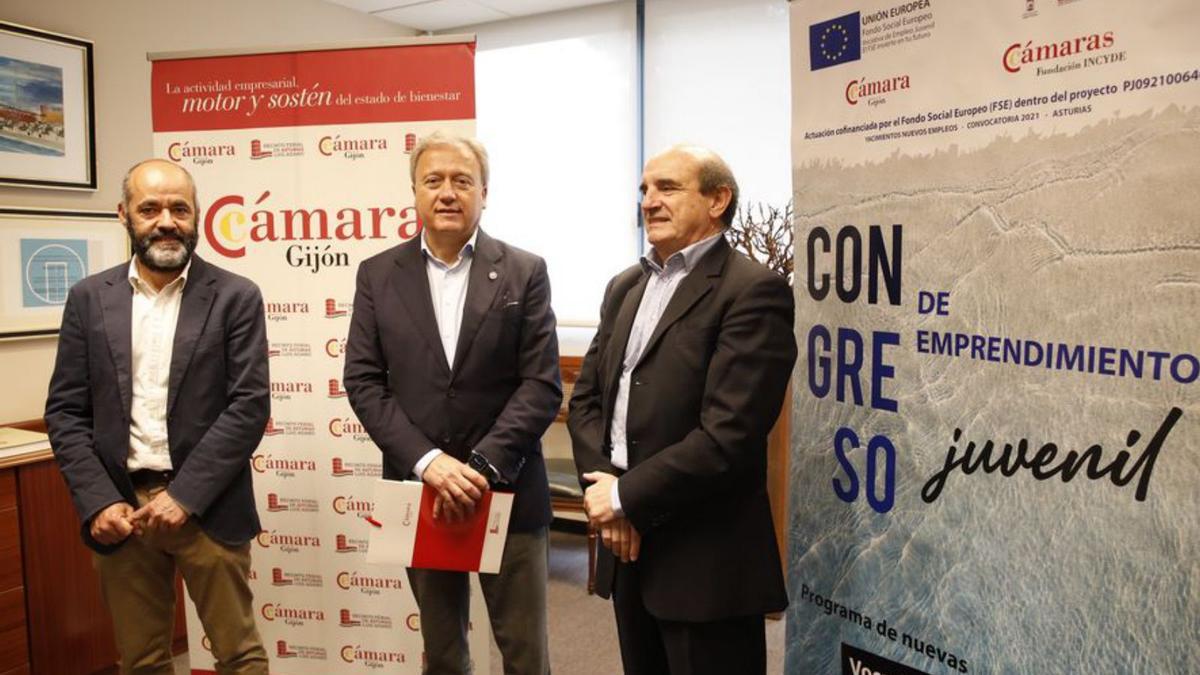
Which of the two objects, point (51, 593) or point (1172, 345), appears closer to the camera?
point (1172, 345)

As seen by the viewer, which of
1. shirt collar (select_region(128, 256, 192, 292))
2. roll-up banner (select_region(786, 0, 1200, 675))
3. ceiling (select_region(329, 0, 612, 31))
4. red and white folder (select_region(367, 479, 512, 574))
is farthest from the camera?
ceiling (select_region(329, 0, 612, 31))

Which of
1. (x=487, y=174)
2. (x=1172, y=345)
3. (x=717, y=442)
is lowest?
(x=717, y=442)

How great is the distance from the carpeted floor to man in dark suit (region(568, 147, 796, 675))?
1246mm

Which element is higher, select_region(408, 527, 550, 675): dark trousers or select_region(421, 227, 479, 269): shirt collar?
select_region(421, 227, 479, 269): shirt collar

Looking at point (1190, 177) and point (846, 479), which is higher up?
point (1190, 177)

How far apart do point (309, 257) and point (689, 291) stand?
1446 millimetres

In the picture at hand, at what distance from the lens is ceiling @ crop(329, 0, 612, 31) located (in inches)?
176

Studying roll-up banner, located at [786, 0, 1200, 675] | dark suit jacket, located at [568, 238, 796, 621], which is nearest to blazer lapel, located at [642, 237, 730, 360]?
dark suit jacket, located at [568, 238, 796, 621]

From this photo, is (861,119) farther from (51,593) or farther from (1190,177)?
(51,593)

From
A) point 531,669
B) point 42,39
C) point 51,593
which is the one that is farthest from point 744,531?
point 42,39

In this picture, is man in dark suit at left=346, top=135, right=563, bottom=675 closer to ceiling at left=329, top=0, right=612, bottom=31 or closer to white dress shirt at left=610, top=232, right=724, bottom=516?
white dress shirt at left=610, top=232, right=724, bottom=516

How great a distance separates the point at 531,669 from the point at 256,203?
1649 mm

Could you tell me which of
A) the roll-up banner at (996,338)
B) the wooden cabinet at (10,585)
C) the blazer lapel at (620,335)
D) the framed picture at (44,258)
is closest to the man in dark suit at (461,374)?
the blazer lapel at (620,335)

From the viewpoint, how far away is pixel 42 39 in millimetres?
3152
